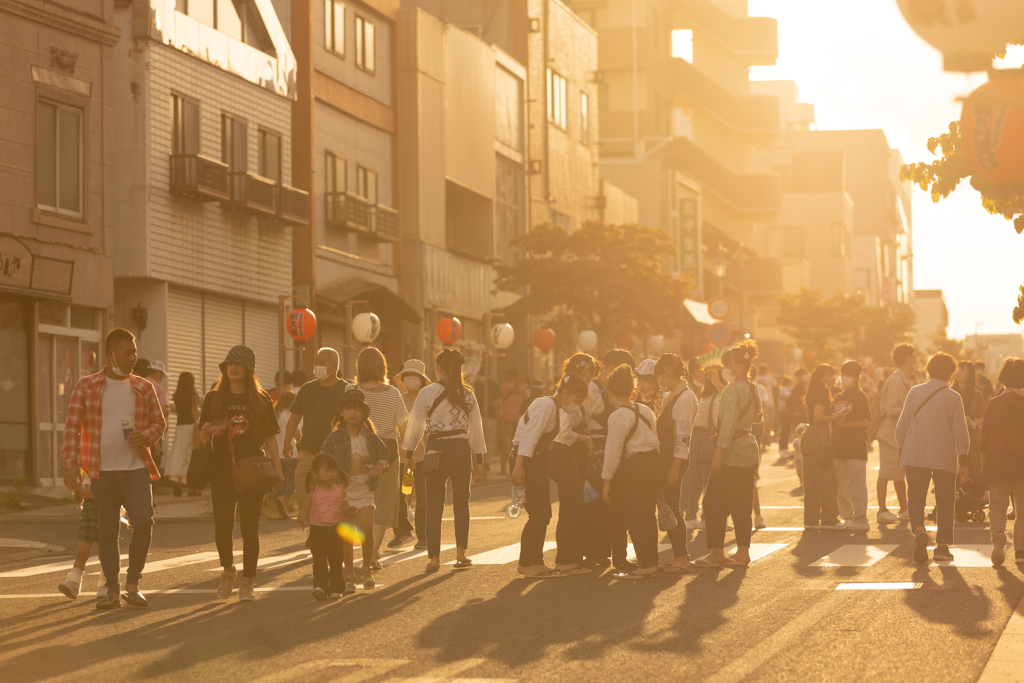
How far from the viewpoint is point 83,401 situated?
10.8 m

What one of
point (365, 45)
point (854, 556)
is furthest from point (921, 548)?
point (365, 45)

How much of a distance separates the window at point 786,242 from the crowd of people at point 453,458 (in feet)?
366

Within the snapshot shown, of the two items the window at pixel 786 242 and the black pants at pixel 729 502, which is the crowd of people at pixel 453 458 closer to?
the black pants at pixel 729 502

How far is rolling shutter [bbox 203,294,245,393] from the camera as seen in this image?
1106 inches

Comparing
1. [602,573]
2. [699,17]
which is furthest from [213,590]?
[699,17]

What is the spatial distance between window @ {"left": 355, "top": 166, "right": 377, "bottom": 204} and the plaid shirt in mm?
23733

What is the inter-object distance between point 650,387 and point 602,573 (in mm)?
1787

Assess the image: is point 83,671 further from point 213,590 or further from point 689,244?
point 689,244

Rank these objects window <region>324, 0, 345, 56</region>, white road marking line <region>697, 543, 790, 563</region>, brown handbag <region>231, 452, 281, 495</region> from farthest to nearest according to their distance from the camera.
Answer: window <region>324, 0, 345, 56</region>, white road marking line <region>697, 543, 790, 563</region>, brown handbag <region>231, 452, 281, 495</region>

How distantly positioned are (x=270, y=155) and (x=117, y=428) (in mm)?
20193

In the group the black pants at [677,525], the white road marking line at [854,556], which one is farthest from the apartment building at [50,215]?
the white road marking line at [854,556]

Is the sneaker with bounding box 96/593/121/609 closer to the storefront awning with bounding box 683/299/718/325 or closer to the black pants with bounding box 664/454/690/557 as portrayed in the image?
the black pants with bounding box 664/454/690/557

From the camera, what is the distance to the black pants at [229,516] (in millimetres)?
11031

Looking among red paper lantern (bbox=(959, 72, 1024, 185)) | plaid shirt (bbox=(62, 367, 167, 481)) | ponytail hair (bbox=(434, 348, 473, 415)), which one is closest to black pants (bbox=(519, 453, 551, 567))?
ponytail hair (bbox=(434, 348, 473, 415))
